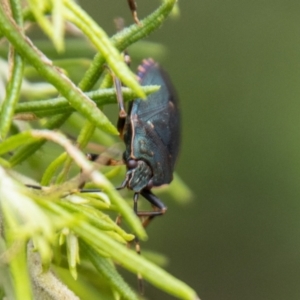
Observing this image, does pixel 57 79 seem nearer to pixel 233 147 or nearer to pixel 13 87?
pixel 13 87

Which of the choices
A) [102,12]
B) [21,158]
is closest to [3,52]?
[21,158]

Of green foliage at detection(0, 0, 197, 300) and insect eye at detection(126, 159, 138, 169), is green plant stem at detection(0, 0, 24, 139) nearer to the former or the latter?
green foliage at detection(0, 0, 197, 300)

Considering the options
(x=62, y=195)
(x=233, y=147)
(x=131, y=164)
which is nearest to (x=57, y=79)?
(x=62, y=195)

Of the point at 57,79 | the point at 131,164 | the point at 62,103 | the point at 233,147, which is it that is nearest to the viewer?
the point at 57,79

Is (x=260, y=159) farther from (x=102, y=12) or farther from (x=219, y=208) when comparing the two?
(x=102, y=12)

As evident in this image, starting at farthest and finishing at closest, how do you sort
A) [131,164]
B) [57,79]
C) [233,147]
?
[233,147]
[131,164]
[57,79]

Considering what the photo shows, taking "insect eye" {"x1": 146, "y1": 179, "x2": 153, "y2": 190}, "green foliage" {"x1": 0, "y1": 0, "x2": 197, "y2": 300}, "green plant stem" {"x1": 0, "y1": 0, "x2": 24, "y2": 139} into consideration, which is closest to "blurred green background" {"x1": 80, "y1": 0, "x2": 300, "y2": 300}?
"insect eye" {"x1": 146, "y1": 179, "x2": 153, "y2": 190}
